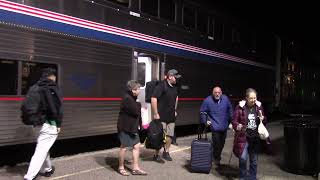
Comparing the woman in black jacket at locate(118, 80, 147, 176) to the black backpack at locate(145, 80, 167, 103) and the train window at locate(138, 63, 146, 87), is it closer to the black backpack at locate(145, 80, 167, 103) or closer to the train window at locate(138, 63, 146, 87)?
the black backpack at locate(145, 80, 167, 103)

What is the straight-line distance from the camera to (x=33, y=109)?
22.8 ft

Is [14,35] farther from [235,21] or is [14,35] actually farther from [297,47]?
Result: [297,47]

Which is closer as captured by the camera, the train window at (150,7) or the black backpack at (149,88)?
the black backpack at (149,88)

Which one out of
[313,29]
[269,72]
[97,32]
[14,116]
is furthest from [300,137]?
[313,29]

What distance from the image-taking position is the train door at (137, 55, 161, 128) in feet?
38.5

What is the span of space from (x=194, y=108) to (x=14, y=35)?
706cm

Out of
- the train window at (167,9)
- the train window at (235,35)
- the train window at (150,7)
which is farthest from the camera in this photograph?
the train window at (235,35)

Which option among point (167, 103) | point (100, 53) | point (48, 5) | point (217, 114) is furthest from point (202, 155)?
point (48, 5)

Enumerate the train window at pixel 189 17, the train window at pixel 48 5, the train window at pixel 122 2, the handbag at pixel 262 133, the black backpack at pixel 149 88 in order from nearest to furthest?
the handbag at pixel 262 133 → the train window at pixel 48 5 → the train window at pixel 122 2 → the black backpack at pixel 149 88 → the train window at pixel 189 17

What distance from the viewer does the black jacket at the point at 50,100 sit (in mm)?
7113

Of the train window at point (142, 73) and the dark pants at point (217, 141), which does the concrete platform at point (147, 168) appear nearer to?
the dark pants at point (217, 141)

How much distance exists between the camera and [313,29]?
1325 inches

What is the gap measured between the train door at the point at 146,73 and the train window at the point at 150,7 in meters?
1.03

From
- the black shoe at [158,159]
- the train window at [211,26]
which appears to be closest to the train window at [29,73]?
the black shoe at [158,159]
